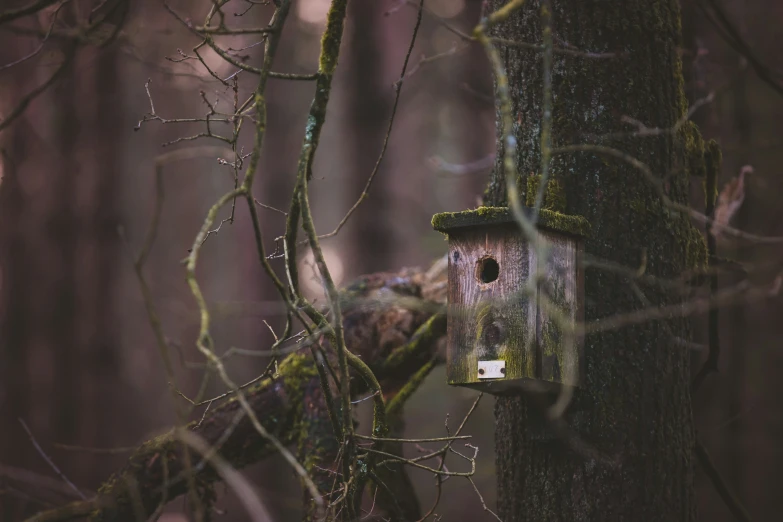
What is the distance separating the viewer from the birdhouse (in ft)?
10.4

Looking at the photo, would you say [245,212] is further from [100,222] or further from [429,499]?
[429,499]

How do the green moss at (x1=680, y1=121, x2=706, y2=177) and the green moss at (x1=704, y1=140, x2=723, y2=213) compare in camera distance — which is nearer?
the green moss at (x1=680, y1=121, x2=706, y2=177)

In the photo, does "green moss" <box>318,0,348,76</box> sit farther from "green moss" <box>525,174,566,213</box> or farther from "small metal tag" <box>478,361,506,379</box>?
"small metal tag" <box>478,361,506,379</box>

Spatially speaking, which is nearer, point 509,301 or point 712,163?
point 509,301

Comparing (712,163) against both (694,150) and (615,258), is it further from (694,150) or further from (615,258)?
(615,258)

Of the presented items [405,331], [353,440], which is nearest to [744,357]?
[405,331]

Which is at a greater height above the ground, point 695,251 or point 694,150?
point 694,150

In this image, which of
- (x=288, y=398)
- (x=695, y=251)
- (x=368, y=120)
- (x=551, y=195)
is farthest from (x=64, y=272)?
(x=695, y=251)

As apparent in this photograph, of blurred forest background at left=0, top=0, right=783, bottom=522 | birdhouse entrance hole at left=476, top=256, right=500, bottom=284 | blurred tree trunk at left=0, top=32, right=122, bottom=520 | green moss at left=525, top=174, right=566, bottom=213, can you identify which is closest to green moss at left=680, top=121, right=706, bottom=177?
green moss at left=525, top=174, right=566, bottom=213

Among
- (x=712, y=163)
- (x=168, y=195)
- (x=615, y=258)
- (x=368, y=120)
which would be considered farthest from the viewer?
(x=168, y=195)

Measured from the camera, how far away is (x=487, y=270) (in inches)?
132

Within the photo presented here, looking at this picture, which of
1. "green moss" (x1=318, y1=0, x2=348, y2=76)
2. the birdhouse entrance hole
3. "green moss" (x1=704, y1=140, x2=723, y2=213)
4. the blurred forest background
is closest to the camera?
"green moss" (x1=318, y1=0, x2=348, y2=76)

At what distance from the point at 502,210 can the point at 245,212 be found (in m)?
13.4

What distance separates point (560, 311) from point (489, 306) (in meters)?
0.27
